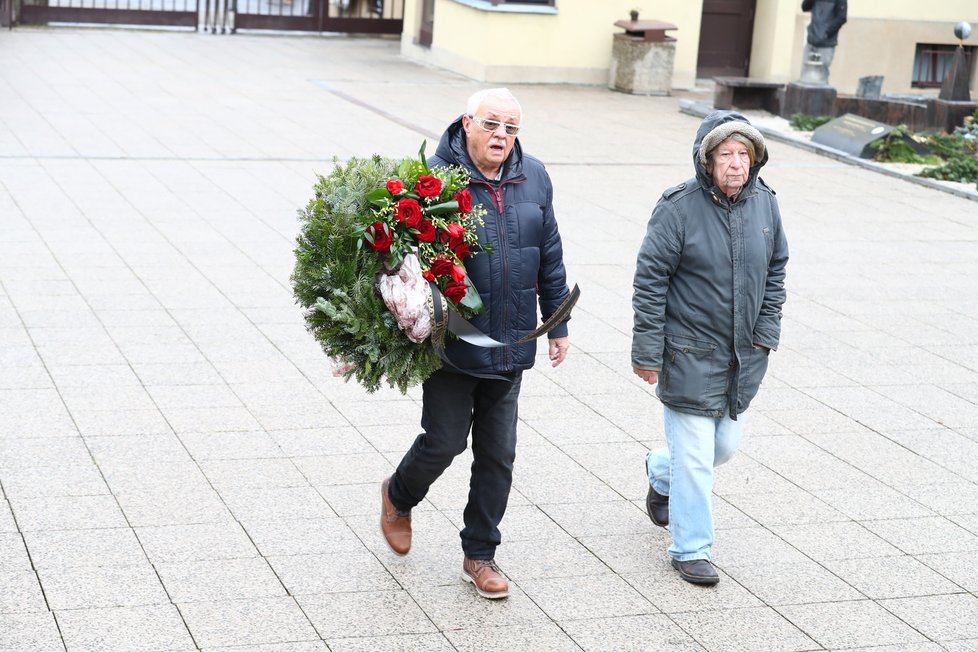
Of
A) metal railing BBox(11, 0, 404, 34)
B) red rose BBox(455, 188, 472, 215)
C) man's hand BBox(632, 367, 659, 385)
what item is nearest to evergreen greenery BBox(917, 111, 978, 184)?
man's hand BBox(632, 367, 659, 385)

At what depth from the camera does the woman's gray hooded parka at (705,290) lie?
5020mm

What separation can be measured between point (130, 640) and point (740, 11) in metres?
19.6

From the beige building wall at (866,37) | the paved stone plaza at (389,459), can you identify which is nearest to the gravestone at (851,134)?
the paved stone plaza at (389,459)

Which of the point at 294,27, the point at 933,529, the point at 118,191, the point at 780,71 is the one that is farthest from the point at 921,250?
the point at 294,27

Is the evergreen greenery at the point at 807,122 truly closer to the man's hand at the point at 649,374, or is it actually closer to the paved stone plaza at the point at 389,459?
the paved stone plaza at the point at 389,459

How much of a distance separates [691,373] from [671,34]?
1724 cm

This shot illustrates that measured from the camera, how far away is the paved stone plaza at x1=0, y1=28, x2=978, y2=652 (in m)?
4.73

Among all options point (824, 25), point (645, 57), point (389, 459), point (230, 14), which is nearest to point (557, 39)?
point (645, 57)

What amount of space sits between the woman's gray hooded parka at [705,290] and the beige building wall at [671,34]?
15.9 meters

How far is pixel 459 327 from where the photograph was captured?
461 centimetres

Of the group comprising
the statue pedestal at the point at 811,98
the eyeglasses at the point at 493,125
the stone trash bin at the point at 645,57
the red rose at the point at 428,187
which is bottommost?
the red rose at the point at 428,187

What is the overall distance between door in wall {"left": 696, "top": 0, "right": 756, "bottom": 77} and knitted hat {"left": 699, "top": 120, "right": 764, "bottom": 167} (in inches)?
692

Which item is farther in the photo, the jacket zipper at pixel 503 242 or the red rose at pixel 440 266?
the jacket zipper at pixel 503 242

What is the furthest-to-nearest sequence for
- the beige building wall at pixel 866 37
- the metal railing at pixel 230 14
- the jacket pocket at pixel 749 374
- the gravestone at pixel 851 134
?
the metal railing at pixel 230 14 → the beige building wall at pixel 866 37 → the gravestone at pixel 851 134 → the jacket pocket at pixel 749 374
